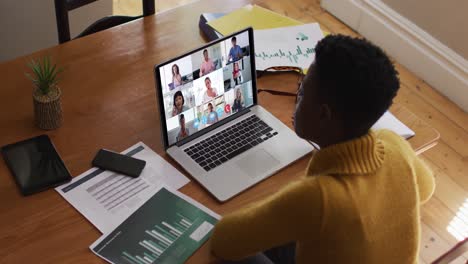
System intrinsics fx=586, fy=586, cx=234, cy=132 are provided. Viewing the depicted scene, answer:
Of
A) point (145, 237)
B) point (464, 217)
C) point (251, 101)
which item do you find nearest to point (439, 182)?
point (464, 217)

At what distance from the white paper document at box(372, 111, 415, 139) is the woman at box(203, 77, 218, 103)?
0.46 metres

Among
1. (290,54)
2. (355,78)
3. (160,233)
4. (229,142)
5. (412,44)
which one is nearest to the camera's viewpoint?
(355,78)

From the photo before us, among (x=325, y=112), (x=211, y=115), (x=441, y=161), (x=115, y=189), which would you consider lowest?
(x=441, y=161)

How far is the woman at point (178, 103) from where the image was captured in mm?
1459

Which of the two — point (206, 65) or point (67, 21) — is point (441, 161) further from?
point (67, 21)

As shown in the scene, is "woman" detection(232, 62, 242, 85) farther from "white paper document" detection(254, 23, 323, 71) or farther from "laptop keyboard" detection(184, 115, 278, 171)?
"white paper document" detection(254, 23, 323, 71)

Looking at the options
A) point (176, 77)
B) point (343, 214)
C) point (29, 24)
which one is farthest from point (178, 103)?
point (29, 24)

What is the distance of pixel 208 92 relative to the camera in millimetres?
1520

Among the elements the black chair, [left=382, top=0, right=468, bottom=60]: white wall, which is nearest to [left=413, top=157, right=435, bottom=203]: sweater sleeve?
the black chair

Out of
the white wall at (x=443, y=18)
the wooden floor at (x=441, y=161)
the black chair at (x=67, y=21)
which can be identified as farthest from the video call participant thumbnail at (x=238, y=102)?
the white wall at (x=443, y=18)

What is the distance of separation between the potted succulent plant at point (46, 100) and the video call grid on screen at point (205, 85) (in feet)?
0.94

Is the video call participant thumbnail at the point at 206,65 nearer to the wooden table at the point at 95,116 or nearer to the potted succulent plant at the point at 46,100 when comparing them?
the wooden table at the point at 95,116

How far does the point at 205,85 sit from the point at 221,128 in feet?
0.43

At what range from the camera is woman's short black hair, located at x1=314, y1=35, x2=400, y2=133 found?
110cm
